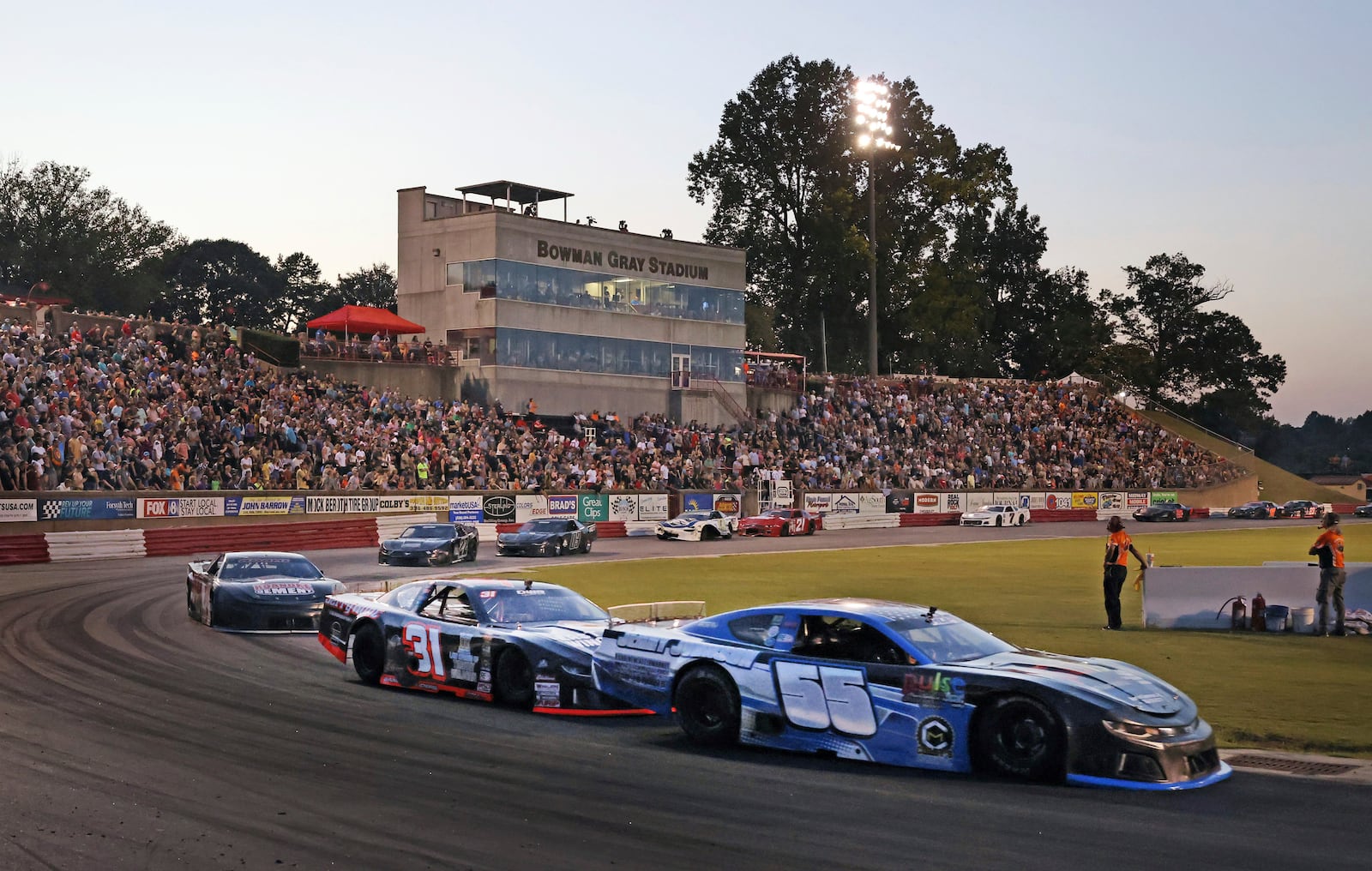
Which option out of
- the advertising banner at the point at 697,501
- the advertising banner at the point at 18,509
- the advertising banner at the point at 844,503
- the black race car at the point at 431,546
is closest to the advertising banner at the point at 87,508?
the advertising banner at the point at 18,509

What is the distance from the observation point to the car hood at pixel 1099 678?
32.0 feet

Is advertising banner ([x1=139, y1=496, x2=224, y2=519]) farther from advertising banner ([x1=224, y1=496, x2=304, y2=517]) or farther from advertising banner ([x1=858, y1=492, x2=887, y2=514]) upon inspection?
advertising banner ([x1=858, y1=492, x2=887, y2=514])

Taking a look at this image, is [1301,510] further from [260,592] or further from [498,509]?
[260,592]

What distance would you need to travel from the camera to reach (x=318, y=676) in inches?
586

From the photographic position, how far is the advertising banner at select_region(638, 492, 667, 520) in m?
48.8

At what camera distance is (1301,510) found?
69312mm

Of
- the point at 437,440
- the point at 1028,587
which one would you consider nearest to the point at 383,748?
the point at 1028,587

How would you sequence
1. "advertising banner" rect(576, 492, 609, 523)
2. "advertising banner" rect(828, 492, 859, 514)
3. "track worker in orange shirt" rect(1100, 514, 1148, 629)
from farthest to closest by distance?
"advertising banner" rect(828, 492, 859, 514)
"advertising banner" rect(576, 492, 609, 523)
"track worker in orange shirt" rect(1100, 514, 1148, 629)

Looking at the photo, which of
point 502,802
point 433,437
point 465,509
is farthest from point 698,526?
point 502,802

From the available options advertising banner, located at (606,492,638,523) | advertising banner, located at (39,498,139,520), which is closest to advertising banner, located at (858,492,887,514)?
advertising banner, located at (606,492,638,523)

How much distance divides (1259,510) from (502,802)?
6722 centimetres

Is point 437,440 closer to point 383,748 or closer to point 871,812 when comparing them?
point 383,748

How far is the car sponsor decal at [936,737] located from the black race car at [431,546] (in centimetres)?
2375

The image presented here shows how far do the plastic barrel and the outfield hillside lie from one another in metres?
67.3
